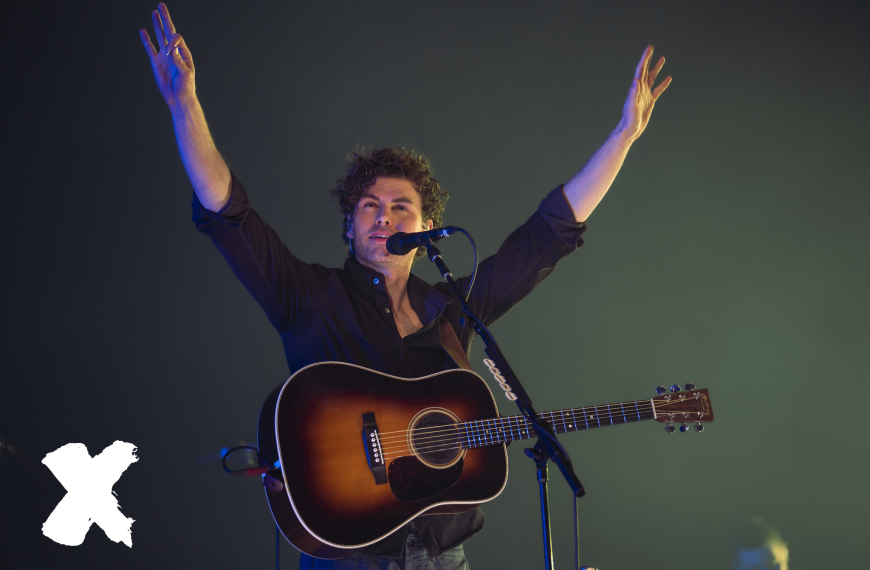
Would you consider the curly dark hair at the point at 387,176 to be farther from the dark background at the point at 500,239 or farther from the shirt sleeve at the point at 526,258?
the dark background at the point at 500,239

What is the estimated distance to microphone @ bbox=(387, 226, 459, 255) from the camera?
172cm

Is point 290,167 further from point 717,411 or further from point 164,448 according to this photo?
point 717,411

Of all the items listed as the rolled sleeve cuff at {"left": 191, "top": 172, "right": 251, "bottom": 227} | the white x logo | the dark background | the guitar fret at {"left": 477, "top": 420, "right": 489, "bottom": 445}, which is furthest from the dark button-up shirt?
the white x logo

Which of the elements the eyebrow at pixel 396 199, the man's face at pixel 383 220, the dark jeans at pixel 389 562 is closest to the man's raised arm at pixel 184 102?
the man's face at pixel 383 220

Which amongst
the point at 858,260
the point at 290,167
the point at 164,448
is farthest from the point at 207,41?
the point at 858,260

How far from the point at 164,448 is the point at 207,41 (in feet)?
7.39

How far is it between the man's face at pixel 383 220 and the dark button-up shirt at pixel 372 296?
8 cm

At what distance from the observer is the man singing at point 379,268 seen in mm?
1588

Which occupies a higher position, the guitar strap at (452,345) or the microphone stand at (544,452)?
the guitar strap at (452,345)

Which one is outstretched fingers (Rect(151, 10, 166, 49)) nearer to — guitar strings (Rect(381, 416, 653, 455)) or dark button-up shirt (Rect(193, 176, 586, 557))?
dark button-up shirt (Rect(193, 176, 586, 557))

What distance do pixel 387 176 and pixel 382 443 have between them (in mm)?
1330

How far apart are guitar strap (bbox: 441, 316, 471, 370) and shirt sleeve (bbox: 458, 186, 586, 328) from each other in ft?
0.43

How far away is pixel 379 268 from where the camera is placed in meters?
2.19

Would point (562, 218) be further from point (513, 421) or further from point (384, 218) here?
point (513, 421)
